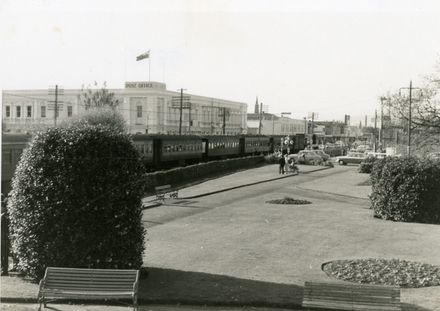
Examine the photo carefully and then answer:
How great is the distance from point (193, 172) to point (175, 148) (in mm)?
7428

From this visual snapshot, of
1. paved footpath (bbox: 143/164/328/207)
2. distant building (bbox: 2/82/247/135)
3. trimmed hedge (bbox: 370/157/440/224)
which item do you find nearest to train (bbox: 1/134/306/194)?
paved footpath (bbox: 143/164/328/207)

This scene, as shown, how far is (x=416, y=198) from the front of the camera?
21.1 metres

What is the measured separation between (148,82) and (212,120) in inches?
756

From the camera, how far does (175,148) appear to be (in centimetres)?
4562

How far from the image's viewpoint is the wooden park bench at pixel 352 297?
9109mm

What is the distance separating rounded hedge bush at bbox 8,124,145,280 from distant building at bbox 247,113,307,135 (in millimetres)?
121427

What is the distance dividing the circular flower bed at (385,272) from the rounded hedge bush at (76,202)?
468 centimetres

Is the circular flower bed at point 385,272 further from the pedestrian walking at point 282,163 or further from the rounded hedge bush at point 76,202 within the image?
the pedestrian walking at point 282,163

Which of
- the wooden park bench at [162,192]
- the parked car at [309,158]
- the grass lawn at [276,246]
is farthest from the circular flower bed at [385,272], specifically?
the parked car at [309,158]

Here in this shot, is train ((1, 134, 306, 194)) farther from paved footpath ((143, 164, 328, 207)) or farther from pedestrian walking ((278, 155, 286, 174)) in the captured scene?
pedestrian walking ((278, 155, 286, 174))

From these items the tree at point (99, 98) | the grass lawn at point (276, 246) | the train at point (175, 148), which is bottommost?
the grass lawn at point (276, 246)

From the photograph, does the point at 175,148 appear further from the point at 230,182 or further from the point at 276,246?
the point at 276,246

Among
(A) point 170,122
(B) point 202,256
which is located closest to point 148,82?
(A) point 170,122

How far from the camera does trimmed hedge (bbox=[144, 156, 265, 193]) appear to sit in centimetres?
3182
